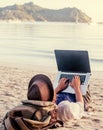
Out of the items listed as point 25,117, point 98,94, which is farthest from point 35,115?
point 98,94

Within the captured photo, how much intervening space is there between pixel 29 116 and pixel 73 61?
180cm

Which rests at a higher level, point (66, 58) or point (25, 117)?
point (66, 58)

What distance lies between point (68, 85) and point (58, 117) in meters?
0.85

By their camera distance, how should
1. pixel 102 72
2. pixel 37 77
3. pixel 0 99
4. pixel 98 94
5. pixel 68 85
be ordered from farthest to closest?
pixel 102 72
pixel 98 94
pixel 0 99
pixel 68 85
pixel 37 77

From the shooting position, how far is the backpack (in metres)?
5.20

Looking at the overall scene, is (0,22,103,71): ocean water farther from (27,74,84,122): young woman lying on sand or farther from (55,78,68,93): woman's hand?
(27,74,84,122): young woman lying on sand

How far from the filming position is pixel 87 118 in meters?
6.76

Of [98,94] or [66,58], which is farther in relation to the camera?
[98,94]

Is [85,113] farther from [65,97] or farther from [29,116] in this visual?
[29,116]

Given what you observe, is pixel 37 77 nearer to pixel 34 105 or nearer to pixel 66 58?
pixel 34 105

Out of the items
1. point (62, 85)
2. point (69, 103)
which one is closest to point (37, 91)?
point (69, 103)

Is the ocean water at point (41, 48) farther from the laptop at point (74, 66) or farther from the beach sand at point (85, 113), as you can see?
the laptop at point (74, 66)

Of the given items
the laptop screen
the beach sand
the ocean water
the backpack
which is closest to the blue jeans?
the beach sand

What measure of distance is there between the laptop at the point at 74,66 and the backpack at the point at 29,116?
4.24 ft
